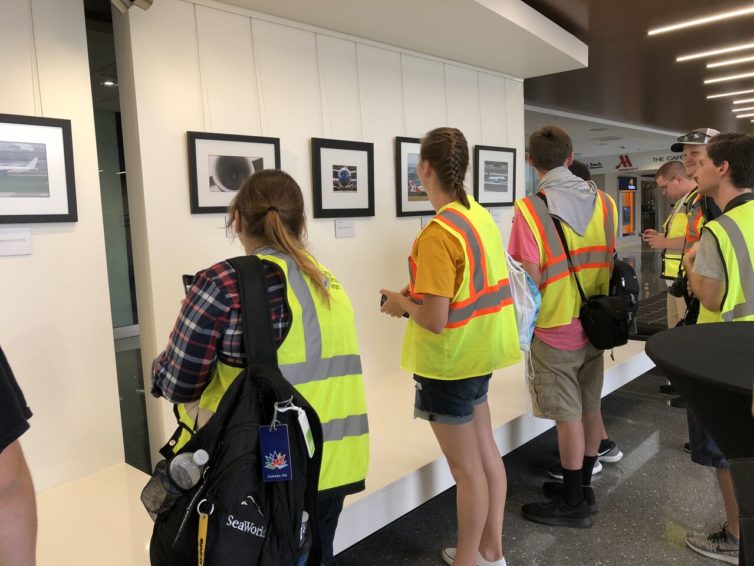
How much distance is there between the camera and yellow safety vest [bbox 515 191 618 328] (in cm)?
248

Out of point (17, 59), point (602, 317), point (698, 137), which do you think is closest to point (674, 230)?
point (698, 137)

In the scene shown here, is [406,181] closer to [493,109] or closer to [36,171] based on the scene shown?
[493,109]

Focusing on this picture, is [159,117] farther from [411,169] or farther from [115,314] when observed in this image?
[115,314]

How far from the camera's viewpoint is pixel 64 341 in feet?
8.34

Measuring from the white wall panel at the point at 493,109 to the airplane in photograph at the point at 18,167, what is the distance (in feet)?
11.4

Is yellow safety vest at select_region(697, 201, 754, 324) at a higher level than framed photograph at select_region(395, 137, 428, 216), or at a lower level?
lower

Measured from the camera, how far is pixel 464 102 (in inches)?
181

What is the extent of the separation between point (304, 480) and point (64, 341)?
6.05 ft

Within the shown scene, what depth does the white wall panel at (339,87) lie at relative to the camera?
11.6 ft

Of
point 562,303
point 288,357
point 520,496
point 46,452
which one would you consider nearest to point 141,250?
point 46,452

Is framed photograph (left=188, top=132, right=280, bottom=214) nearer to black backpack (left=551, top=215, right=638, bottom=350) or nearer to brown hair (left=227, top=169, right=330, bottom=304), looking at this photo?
brown hair (left=227, top=169, right=330, bottom=304)

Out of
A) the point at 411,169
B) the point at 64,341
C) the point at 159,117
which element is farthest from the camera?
the point at 411,169

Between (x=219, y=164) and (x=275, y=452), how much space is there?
85.8 inches

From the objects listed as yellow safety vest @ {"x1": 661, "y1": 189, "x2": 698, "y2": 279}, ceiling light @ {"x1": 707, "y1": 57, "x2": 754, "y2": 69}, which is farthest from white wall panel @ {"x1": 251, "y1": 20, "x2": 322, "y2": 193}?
ceiling light @ {"x1": 707, "y1": 57, "x2": 754, "y2": 69}
